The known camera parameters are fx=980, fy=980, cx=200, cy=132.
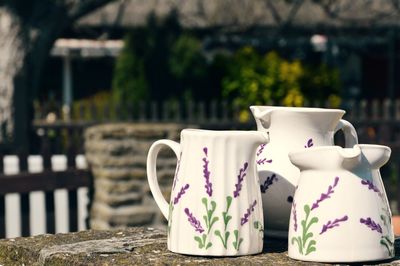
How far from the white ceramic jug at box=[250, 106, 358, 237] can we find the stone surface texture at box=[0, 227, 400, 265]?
0.08 m

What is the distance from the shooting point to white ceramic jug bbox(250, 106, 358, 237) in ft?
6.85

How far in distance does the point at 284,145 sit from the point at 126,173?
3251mm

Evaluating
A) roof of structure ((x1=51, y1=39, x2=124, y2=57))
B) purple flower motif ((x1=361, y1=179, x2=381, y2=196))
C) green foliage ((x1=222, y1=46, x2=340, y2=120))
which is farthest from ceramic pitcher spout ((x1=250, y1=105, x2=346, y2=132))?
roof of structure ((x1=51, y1=39, x2=124, y2=57))

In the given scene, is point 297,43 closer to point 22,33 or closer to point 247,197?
point 22,33

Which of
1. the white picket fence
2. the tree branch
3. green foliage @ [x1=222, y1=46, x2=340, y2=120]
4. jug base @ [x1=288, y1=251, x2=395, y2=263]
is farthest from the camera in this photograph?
green foliage @ [x1=222, y1=46, x2=340, y2=120]

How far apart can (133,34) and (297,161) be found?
1143cm

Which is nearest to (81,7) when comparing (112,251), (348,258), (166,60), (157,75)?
(157,75)

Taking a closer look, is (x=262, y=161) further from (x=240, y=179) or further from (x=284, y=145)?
(x=240, y=179)

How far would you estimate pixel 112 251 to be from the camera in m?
2.01

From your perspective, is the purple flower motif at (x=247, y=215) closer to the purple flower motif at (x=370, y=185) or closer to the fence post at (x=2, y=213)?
the purple flower motif at (x=370, y=185)

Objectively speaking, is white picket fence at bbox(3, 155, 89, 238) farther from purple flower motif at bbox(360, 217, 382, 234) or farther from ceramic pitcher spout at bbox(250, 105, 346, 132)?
purple flower motif at bbox(360, 217, 382, 234)

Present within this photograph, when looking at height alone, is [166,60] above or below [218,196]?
above

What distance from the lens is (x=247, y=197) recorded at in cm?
196

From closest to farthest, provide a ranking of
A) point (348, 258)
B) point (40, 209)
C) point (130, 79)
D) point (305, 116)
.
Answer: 1. point (348, 258)
2. point (305, 116)
3. point (40, 209)
4. point (130, 79)
